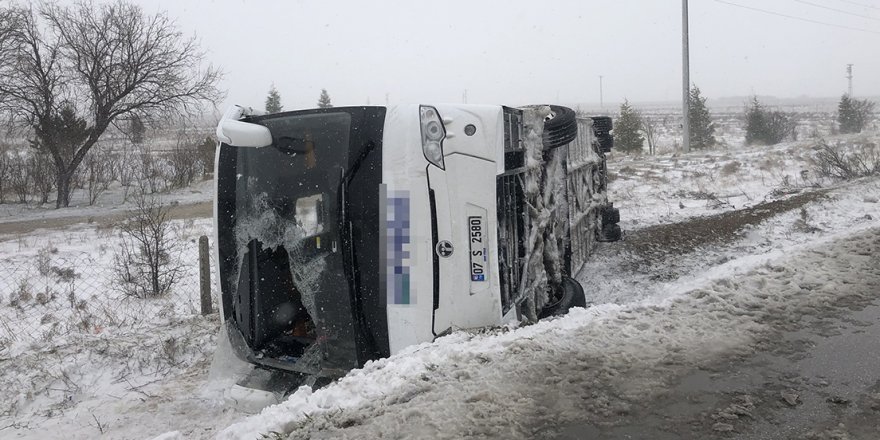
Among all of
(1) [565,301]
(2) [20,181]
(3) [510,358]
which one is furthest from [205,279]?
(2) [20,181]

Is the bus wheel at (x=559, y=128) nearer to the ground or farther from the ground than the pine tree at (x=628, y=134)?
nearer to the ground

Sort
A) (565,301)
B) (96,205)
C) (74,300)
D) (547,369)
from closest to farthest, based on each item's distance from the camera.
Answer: (547,369), (565,301), (74,300), (96,205)

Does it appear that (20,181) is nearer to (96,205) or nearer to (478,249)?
(96,205)

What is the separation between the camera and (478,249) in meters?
3.72

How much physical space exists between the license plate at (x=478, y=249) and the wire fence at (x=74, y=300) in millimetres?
4414

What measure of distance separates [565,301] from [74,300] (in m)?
6.27

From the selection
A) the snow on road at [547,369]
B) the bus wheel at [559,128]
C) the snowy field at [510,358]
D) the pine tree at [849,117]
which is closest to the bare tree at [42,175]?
the snowy field at [510,358]

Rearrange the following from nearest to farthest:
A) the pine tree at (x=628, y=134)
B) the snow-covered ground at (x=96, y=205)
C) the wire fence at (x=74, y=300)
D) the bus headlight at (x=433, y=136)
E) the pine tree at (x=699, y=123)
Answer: the bus headlight at (x=433, y=136) → the wire fence at (x=74, y=300) → the snow-covered ground at (x=96, y=205) → the pine tree at (x=628, y=134) → the pine tree at (x=699, y=123)

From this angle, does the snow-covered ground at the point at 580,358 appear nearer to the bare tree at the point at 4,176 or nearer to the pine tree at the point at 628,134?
the bare tree at the point at 4,176

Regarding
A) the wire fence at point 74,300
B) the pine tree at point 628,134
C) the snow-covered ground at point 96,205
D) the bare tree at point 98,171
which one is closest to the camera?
the wire fence at point 74,300

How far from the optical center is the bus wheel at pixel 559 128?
4836mm

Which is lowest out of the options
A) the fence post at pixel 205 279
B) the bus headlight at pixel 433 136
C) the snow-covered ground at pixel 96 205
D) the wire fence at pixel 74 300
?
the wire fence at pixel 74 300

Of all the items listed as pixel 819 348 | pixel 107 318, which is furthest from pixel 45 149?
pixel 819 348

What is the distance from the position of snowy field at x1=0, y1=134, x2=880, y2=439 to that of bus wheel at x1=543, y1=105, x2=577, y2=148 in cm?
139
